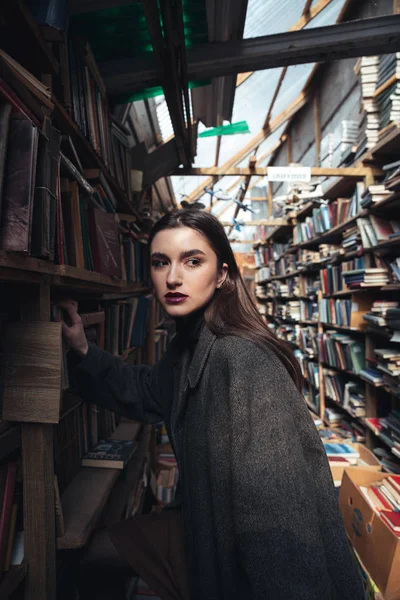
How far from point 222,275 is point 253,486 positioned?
0.67 m

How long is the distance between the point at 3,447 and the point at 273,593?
0.70 metres

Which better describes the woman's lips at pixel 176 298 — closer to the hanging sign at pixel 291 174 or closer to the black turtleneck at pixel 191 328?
the black turtleneck at pixel 191 328

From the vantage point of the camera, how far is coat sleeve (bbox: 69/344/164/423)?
1.31 meters

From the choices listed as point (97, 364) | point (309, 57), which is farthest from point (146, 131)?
point (97, 364)

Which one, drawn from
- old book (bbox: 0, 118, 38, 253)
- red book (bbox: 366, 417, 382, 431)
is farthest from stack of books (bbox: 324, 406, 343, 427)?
old book (bbox: 0, 118, 38, 253)

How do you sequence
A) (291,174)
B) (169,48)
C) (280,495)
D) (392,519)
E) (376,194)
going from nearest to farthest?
(280,495), (169,48), (392,519), (376,194), (291,174)

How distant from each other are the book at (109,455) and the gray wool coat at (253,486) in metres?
0.49

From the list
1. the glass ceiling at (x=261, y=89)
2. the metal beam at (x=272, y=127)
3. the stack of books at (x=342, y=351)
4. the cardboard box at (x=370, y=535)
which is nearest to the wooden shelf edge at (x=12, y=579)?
the cardboard box at (x=370, y=535)

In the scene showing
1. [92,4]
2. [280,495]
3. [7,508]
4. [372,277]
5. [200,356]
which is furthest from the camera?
[372,277]

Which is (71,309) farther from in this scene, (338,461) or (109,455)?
(338,461)

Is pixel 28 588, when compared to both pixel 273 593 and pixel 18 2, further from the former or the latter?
pixel 18 2

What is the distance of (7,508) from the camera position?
0.90 m

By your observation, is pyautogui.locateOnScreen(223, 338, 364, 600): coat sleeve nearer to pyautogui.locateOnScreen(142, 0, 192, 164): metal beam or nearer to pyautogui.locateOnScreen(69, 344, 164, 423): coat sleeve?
pyautogui.locateOnScreen(69, 344, 164, 423): coat sleeve

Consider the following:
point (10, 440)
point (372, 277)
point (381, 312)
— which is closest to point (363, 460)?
point (381, 312)
